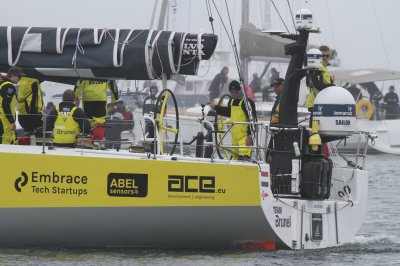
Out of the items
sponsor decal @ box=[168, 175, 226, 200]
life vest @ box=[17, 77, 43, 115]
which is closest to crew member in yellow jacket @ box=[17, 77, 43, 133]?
life vest @ box=[17, 77, 43, 115]

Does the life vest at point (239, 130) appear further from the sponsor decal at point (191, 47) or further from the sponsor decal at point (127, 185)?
the sponsor decal at point (127, 185)

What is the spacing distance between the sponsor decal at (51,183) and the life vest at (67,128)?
94 centimetres

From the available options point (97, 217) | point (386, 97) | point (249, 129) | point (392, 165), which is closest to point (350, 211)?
point (249, 129)

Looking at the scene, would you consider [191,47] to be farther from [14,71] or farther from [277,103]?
[14,71]

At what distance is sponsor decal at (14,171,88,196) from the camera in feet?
38.6

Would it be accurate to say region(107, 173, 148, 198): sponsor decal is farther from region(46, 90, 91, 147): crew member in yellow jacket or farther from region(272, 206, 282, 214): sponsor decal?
region(272, 206, 282, 214): sponsor decal

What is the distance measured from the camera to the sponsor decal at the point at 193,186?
11969mm

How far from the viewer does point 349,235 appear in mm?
13422

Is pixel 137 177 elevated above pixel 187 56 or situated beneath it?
situated beneath

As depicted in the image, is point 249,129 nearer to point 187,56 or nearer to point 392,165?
point 187,56

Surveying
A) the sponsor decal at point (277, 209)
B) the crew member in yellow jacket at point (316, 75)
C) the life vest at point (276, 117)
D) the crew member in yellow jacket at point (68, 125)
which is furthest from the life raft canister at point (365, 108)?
the crew member in yellow jacket at point (68, 125)

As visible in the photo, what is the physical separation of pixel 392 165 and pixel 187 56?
18778mm

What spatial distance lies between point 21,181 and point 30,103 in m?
1.58

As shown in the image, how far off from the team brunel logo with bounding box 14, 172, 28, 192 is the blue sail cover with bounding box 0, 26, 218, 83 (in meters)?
1.63
